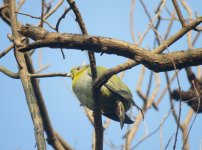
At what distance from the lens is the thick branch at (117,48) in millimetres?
2836

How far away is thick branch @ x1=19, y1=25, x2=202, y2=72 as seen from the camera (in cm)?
284

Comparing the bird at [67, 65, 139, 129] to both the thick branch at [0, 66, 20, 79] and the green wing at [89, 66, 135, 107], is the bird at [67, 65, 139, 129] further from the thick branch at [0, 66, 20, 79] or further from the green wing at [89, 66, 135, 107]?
the thick branch at [0, 66, 20, 79]

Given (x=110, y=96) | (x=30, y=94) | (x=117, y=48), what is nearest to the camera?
(x=117, y=48)

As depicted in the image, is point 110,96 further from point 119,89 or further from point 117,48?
point 117,48

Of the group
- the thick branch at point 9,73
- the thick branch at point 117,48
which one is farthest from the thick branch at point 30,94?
the thick branch at point 117,48

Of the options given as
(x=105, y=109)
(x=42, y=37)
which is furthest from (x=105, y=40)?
(x=105, y=109)

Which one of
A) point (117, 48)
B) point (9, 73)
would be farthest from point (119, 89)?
point (117, 48)

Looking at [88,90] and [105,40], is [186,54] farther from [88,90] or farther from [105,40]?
[88,90]

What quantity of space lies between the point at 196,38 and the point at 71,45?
3.55 m

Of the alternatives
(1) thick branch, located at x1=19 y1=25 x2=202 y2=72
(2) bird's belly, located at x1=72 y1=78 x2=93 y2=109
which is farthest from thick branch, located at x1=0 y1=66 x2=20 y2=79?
(1) thick branch, located at x1=19 y1=25 x2=202 y2=72

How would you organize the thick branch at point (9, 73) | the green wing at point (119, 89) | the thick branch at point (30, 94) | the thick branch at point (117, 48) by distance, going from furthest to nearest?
1. the green wing at point (119, 89)
2. the thick branch at point (9, 73)
3. the thick branch at point (30, 94)
4. the thick branch at point (117, 48)

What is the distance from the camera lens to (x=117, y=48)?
2904 mm

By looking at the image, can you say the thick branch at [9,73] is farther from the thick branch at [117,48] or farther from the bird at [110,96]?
the thick branch at [117,48]

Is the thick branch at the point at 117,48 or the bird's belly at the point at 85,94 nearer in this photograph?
the thick branch at the point at 117,48
